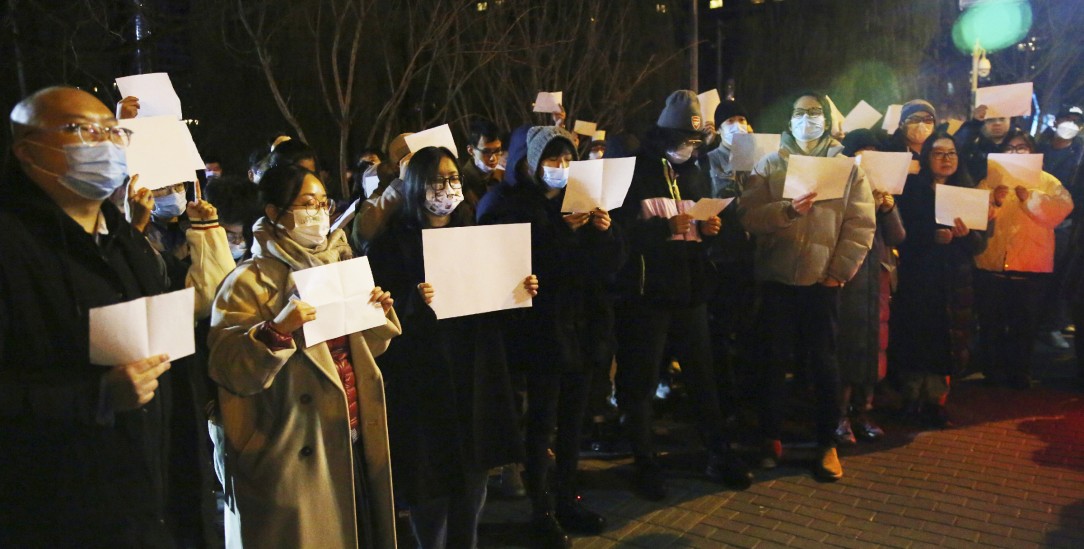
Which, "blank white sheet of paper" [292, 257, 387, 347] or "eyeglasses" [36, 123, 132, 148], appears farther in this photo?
"blank white sheet of paper" [292, 257, 387, 347]

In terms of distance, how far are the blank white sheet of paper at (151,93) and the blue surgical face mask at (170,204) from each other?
45 cm

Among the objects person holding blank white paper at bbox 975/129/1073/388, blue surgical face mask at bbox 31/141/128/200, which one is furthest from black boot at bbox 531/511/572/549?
person holding blank white paper at bbox 975/129/1073/388

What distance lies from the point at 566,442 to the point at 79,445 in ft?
9.10

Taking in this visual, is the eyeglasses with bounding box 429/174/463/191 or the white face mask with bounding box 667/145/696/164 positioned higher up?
the white face mask with bounding box 667/145/696/164

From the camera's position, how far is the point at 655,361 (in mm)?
5168

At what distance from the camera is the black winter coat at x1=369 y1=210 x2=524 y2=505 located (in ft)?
12.4

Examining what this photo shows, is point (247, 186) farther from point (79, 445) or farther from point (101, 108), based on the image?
point (79, 445)

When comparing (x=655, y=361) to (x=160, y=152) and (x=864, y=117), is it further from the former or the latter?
(x=864, y=117)

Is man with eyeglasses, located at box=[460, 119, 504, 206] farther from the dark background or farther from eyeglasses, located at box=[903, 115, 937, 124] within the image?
the dark background

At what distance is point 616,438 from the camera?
6.13m

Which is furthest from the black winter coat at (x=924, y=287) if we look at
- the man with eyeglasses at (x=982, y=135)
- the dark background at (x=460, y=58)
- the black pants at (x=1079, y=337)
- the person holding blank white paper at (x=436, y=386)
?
the dark background at (x=460, y=58)

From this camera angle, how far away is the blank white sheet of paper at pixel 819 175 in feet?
16.7

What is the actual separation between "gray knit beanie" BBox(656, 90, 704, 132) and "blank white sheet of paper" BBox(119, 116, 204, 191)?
2858mm

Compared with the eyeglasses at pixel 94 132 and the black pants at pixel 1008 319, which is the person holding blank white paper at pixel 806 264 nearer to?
the black pants at pixel 1008 319
